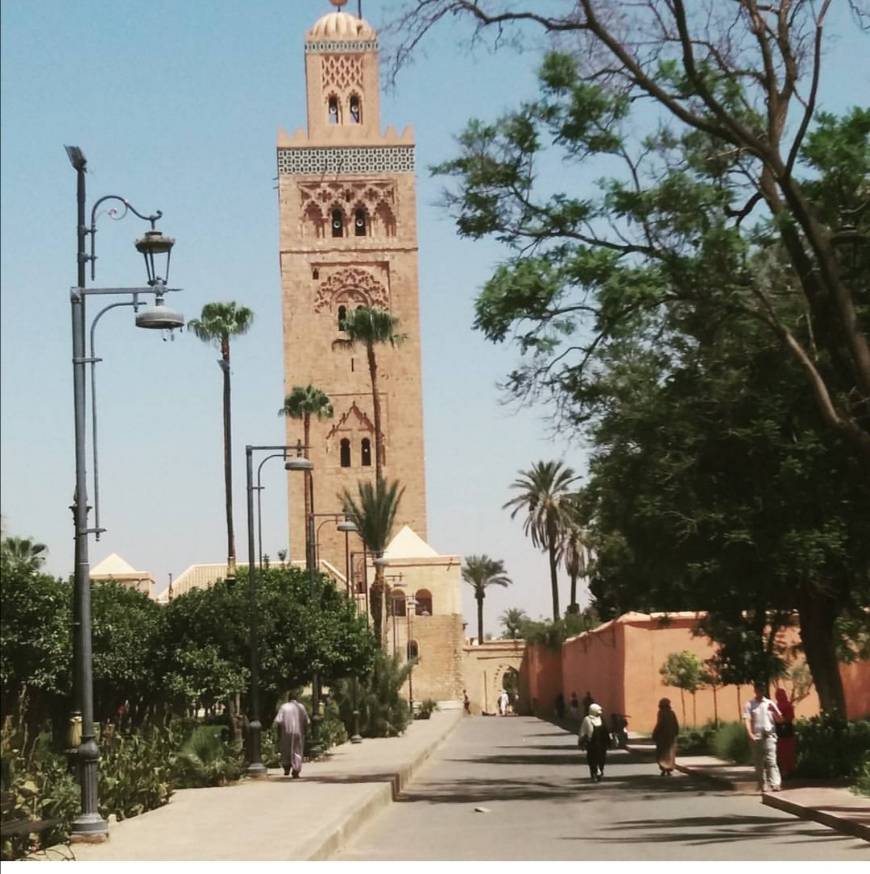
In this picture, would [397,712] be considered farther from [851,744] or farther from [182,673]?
[851,744]

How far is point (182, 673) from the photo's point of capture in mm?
31562

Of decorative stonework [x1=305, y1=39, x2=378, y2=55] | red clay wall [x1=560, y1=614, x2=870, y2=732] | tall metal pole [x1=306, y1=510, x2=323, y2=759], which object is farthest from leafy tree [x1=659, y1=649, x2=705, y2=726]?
decorative stonework [x1=305, y1=39, x2=378, y2=55]

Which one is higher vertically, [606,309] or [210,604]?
[606,309]

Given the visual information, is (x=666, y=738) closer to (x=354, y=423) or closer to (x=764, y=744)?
(x=764, y=744)

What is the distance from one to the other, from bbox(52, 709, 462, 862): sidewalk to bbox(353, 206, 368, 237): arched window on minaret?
69.1 m

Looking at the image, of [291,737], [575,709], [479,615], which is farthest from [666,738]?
[479,615]

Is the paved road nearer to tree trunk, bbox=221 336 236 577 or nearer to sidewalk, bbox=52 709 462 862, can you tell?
sidewalk, bbox=52 709 462 862

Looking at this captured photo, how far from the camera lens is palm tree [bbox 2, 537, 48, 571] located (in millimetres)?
12295

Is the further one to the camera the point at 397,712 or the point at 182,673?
the point at 397,712

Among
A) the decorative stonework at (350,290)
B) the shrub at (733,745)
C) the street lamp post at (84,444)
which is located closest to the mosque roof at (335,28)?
the decorative stonework at (350,290)

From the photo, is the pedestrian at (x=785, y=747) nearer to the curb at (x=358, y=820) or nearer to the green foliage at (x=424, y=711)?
the curb at (x=358, y=820)

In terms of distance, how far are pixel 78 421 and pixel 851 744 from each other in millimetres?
12572

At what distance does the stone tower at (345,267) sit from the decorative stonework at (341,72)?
0.08 m
